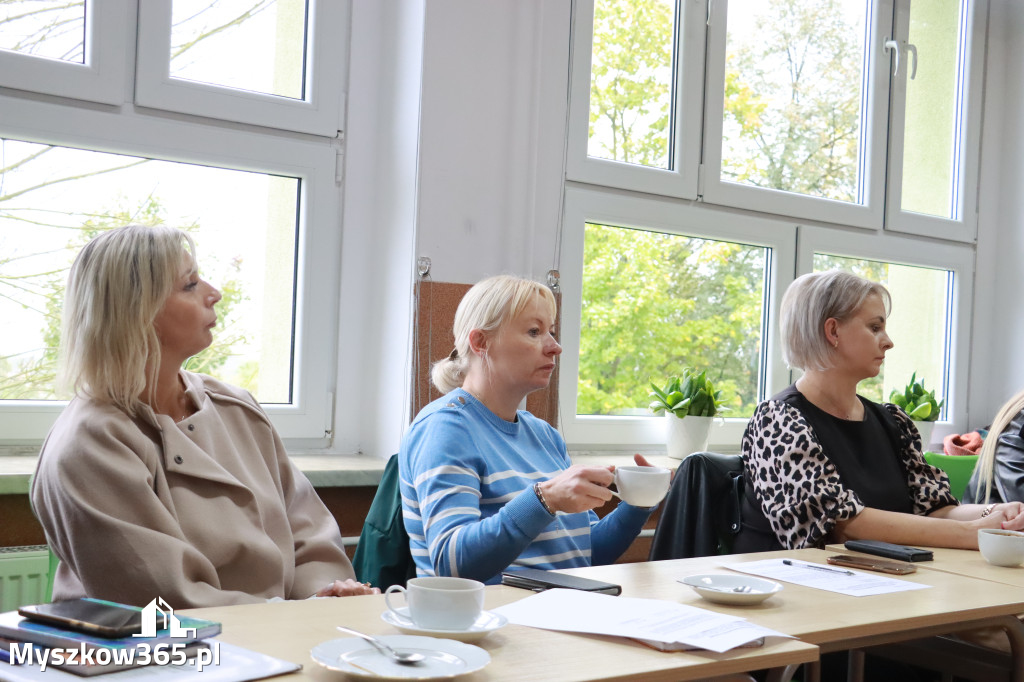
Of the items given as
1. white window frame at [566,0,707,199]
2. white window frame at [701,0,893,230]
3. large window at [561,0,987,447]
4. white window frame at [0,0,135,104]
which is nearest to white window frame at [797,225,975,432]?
large window at [561,0,987,447]

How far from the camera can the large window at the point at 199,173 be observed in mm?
2453

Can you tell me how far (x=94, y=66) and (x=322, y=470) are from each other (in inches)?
46.5

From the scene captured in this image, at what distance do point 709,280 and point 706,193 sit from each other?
0.33 metres

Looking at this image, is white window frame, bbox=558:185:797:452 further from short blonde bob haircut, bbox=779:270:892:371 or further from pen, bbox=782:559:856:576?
pen, bbox=782:559:856:576

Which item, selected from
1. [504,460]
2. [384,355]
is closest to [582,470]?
[504,460]

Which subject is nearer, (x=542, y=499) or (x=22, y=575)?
(x=542, y=499)

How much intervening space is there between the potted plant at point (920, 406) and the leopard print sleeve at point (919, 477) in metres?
1.20

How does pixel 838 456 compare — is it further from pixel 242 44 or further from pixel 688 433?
pixel 242 44

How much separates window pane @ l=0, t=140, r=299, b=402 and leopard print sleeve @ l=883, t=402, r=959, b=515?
169 centimetres

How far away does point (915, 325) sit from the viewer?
421 centimetres

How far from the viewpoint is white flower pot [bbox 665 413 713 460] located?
3.29 metres

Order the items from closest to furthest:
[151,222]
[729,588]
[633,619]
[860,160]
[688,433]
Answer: [633,619]
[729,588]
[151,222]
[688,433]
[860,160]

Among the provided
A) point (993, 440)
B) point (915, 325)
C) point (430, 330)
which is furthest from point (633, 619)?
point (915, 325)

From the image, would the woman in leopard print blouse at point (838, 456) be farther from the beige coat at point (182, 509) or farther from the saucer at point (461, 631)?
the saucer at point (461, 631)
